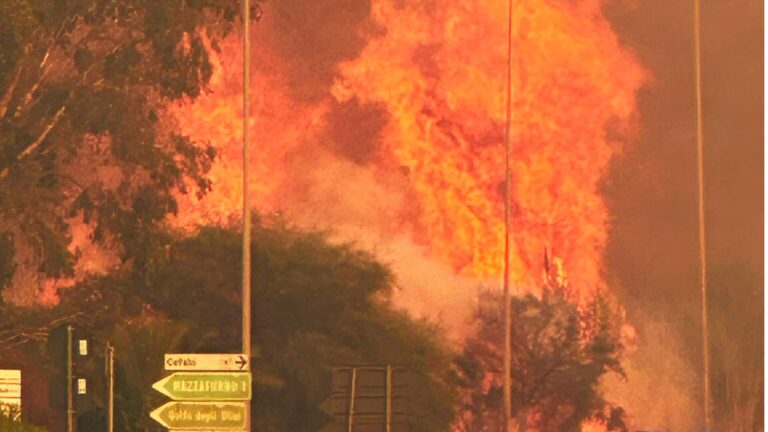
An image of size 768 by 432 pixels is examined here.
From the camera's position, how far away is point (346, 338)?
576 inches

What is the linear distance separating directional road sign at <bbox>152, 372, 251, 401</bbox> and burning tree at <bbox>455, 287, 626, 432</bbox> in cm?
224

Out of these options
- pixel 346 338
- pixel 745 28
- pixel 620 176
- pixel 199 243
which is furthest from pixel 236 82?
pixel 745 28

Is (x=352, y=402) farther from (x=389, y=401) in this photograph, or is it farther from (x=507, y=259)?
(x=507, y=259)

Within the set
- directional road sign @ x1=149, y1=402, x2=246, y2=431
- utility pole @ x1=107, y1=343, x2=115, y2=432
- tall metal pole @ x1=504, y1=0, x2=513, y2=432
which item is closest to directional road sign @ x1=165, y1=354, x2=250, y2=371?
directional road sign @ x1=149, y1=402, x2=246, y2=431

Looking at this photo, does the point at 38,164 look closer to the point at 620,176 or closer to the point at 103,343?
the point at 103,343

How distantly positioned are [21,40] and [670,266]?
6732mm

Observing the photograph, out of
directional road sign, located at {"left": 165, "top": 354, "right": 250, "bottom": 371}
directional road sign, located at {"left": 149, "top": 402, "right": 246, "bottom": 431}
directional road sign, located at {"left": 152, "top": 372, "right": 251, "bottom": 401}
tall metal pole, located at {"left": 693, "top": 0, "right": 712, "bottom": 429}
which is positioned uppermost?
tall metal pole, located at {"left": 693, "top": 0, "right": 712, "bottom": 429}

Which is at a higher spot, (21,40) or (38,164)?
(21,40)

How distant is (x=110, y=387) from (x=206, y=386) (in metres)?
1.00

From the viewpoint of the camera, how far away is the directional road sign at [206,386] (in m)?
13.4

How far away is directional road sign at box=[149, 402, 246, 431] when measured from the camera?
44.2 feet

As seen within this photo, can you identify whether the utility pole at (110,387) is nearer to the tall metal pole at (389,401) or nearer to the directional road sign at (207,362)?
the directional road sign at (207,362)

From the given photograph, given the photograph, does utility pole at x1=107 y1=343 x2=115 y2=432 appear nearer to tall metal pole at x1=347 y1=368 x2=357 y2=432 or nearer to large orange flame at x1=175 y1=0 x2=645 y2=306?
large orange flame at x1=175 y1=0 x2=645 y2=306

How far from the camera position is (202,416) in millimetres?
13570
